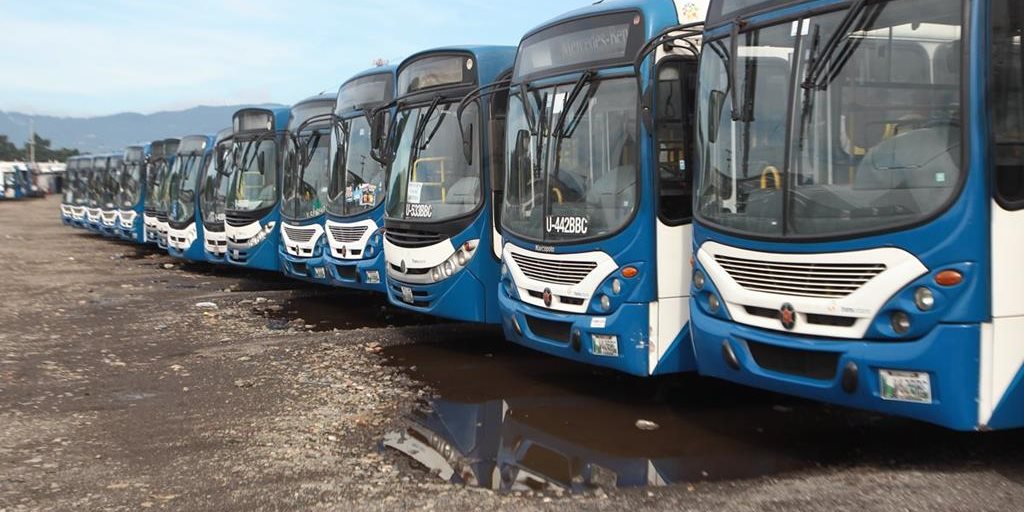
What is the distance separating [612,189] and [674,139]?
2.02ft

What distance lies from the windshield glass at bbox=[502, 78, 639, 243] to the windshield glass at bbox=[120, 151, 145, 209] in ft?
76.4

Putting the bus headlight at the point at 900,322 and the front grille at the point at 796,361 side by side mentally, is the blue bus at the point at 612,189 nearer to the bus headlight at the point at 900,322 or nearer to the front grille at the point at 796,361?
the front grille at the point at 796,361

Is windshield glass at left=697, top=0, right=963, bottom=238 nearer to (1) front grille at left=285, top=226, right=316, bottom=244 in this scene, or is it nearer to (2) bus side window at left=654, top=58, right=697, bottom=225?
(2) bus side window at left=654, top=58, right=697, bottom=225

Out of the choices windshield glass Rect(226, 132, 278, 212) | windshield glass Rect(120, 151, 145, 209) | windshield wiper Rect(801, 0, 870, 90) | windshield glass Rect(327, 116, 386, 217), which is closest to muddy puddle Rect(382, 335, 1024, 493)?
windshield wiper Rect(801, 0, 870, 90)

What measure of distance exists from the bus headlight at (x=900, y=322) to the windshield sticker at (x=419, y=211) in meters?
5.69

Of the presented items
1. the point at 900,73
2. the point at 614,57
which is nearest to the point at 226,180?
the point at 614,57

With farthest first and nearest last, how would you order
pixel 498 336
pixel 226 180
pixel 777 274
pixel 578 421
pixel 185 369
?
pixel 226 180, pixel 498 336, pixel 185 369, pixel 578 421, pixel 777 274

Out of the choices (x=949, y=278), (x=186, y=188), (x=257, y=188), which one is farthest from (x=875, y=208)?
(x=186, y=188)

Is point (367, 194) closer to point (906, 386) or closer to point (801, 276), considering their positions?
point (801, 276)

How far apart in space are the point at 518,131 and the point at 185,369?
164 inches

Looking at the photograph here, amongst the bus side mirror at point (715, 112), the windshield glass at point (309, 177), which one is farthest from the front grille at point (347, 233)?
the bus side mirror at point (715, 112)

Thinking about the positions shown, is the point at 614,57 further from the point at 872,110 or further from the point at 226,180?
the point at 226,180

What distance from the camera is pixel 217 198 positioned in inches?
730

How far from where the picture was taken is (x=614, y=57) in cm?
747
